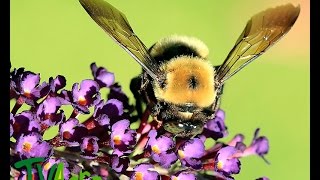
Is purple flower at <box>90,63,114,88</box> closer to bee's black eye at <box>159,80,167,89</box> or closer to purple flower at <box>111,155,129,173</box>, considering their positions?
bee's black eye at <box>159,80,167,89</box>

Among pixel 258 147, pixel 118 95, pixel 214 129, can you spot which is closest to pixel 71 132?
pixel 118 95

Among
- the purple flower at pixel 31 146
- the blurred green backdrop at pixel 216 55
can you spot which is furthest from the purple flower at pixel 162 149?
the blurred green backdrop at pixel 216 55

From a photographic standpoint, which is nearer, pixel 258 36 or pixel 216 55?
pixel 258 36

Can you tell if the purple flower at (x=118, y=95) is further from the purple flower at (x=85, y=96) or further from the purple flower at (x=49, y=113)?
the purple flower at (x=49, y=113)

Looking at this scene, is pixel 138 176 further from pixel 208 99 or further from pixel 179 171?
pixel 208 99

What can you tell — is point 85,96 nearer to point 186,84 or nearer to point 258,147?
point 186,84
